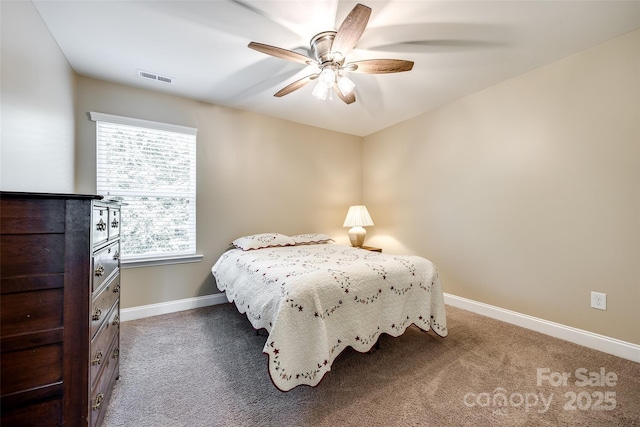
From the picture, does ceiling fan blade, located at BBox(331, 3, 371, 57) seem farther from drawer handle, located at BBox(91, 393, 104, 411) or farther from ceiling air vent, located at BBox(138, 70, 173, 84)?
drawer handle, located at BBox(91, 393, 104, 411)

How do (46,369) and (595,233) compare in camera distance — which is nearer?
(46,369)

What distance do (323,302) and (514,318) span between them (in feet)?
7.08

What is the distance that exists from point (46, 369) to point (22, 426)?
18cm

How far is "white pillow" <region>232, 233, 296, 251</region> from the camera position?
115 inches

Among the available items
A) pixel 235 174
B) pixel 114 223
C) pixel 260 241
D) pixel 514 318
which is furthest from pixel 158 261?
pixel 514 318

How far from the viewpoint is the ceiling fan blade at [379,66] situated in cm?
186

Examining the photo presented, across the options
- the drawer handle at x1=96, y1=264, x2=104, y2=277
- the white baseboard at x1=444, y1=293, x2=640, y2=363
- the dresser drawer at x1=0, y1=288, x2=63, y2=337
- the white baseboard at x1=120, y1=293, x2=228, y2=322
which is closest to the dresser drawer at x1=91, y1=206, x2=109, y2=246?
the drawer handle at x1=96, y1=264, x2=104, y2=277

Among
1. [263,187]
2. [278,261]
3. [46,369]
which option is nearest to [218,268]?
[278,261]

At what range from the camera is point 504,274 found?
263cm

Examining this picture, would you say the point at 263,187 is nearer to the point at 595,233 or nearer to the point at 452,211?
the point at 452,211

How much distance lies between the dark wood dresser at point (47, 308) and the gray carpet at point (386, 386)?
0.58 m

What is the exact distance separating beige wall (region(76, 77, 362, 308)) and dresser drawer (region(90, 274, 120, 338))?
129 cm

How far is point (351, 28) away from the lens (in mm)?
1560

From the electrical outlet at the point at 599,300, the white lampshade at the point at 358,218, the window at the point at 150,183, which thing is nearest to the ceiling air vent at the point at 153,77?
the window at the point at 150,183
